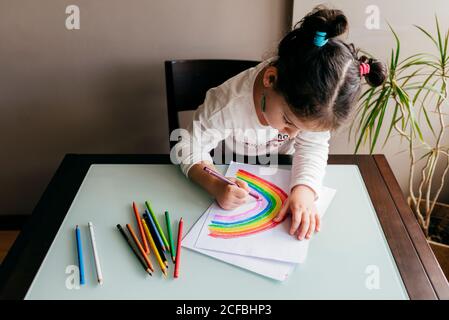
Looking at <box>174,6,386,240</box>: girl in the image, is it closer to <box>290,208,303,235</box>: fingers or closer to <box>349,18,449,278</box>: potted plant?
<box>290,208,303,235</box>: fingers

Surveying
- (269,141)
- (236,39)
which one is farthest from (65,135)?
(269,141)

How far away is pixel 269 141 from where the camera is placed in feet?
3.86

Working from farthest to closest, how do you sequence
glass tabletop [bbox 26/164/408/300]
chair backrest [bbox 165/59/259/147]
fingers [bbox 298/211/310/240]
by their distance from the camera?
1. chair backrest [bbox 165/59/259/147]
2. fingers [bbox 298/211/310/240]
3. glass tabletop [bbox 26/164/408/300]

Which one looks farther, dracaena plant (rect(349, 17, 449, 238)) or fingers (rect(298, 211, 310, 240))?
dracaena plant (rect(349, 17, 449, 238))

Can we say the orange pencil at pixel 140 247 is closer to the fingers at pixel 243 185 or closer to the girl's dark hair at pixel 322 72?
the fingers at pixel 243 185

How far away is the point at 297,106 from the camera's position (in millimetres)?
851

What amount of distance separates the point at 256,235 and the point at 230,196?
105mm

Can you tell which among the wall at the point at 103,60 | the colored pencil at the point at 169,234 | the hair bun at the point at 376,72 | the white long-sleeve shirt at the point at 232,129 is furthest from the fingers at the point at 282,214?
the wall at the point at 103,60

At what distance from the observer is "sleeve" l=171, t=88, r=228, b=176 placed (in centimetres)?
104

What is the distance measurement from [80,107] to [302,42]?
100 cm

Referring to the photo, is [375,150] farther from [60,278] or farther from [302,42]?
[60,278]

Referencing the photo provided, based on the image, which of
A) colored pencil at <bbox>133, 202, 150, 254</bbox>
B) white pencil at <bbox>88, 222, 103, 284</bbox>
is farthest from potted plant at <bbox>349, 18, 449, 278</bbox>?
white pencil at <bbox>88, 222, 103, 284</bbox>
